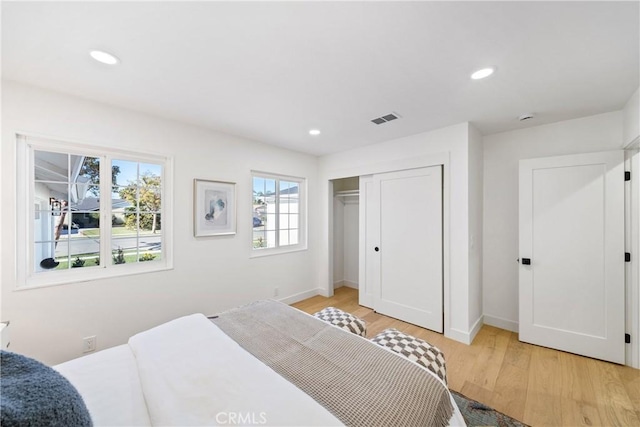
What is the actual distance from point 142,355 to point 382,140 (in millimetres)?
3345

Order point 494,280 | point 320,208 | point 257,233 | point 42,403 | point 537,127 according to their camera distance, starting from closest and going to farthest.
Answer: point 42,403 → point 537,127 → point 494,280 → point 257,233 → point 320,208

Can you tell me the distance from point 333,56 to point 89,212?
8.67 ft

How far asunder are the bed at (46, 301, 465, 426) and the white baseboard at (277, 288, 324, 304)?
2.24 metres

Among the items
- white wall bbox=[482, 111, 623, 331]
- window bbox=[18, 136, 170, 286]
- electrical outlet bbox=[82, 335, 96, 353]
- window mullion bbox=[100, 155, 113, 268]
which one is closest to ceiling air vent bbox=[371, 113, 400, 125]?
white wall bbox=[482, 111, 623, 331]

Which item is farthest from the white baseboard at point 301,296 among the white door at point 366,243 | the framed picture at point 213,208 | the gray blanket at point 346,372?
the gray blanket at point 346,372

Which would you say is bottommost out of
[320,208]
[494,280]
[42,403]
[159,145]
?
[494,280]

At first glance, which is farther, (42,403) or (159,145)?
(159,145)

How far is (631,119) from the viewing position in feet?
7.04

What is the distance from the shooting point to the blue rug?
1.60m

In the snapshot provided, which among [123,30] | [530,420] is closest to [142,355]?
→ [123,30]

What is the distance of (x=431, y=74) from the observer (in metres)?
1.81

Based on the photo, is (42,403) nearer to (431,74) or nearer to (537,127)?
(431,74)

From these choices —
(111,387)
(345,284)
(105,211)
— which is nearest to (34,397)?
(111,387)

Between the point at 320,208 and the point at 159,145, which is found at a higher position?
the point at 159,145
